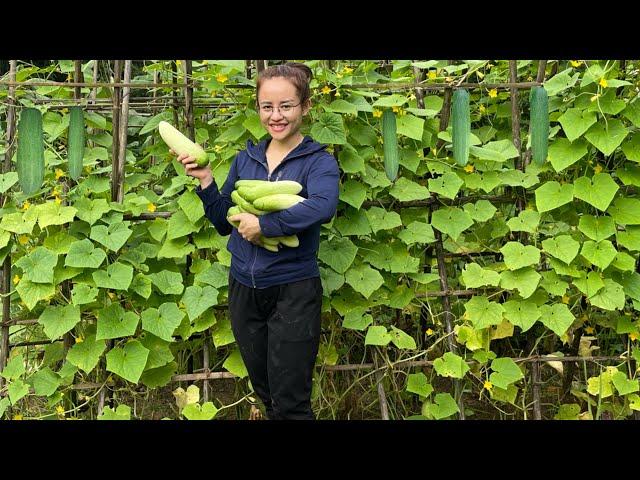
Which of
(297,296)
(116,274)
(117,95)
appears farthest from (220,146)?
(297,296)

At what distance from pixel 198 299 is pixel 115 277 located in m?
0.34

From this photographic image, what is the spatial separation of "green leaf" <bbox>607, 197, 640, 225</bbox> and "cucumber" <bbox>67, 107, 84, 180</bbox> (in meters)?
2.20

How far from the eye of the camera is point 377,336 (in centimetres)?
326

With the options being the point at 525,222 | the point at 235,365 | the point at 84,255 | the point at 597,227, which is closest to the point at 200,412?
the point at 235,365

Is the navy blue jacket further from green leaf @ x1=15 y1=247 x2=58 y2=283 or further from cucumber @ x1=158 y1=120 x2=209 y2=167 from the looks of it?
green leaf @ x1=15 y1=247 x2=58 y2=283

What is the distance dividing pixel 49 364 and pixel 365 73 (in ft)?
6.16

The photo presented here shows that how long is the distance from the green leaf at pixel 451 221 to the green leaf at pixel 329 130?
21.0 inches

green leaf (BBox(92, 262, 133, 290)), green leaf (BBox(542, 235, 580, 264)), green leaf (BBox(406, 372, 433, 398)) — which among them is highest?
green leaf (BBox(542, 235, 580, 264))

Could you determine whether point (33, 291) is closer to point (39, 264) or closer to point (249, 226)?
point (39, 264)

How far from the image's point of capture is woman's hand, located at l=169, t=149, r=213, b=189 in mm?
2684

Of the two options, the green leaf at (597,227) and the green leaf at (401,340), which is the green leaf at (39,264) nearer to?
the green leaf at (401,340)

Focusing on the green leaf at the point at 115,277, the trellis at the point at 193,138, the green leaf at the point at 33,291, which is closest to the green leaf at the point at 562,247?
the trellis at the point at 193,138

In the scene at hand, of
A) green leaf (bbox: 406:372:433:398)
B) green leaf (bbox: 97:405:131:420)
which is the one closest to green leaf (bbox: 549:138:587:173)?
green leaf (bbox: 406:372:433:398)

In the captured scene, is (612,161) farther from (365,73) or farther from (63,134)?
(63,134)
